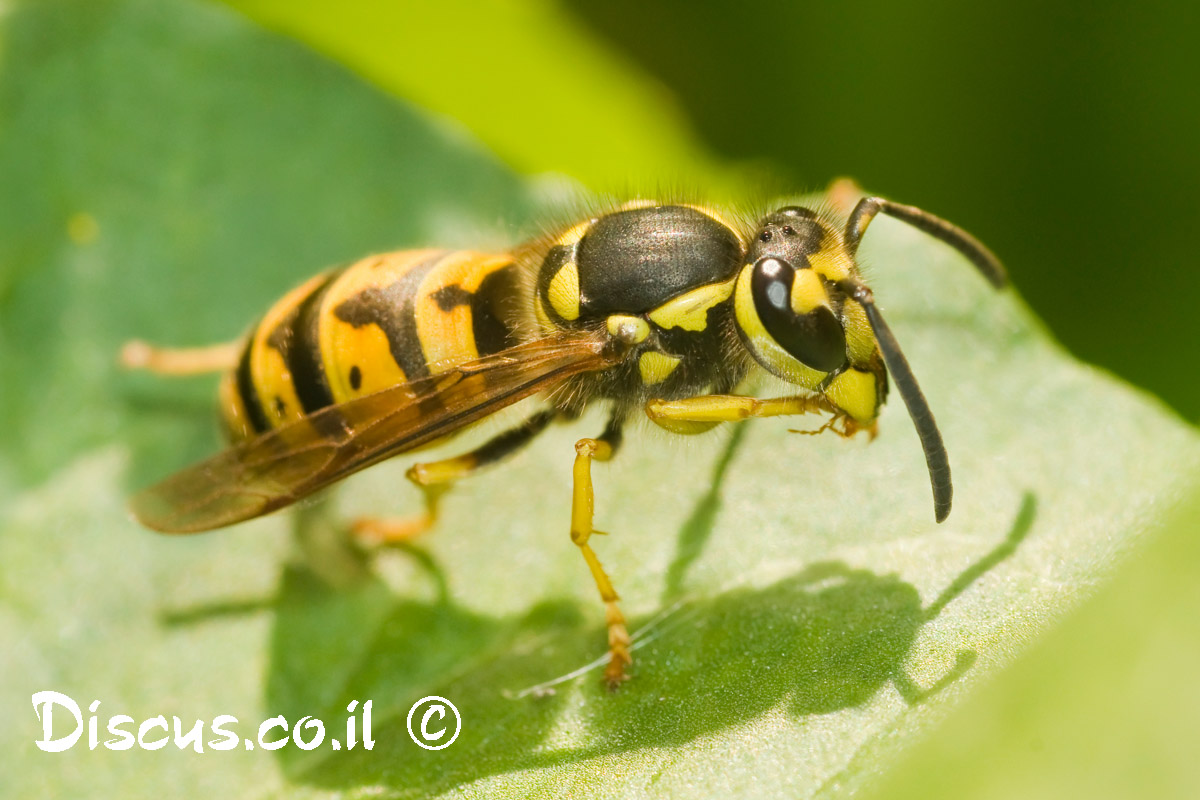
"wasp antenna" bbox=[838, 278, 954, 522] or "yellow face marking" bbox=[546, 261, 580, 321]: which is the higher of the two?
"yellow face marking" bbox=[546, 261, 580, 321]

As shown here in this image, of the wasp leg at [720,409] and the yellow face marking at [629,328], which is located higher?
the yellow face marking at [629,328]

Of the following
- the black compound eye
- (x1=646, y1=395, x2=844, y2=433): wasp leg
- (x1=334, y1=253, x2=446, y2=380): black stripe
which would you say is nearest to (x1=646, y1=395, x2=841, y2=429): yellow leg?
(x1=646, y1=395, x2=844, y2=433): wasp leg

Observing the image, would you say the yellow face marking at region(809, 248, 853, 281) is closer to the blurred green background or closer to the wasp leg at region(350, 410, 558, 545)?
the wasp leg at region(350, 410, 558, 545)

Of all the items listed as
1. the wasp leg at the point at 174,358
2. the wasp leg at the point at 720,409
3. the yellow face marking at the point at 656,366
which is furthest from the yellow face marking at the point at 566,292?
the wasp leg at the point at 174,358

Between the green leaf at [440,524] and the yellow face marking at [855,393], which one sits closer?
the green leaf at [440,524]

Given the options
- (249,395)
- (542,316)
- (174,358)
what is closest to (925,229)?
(542,316)

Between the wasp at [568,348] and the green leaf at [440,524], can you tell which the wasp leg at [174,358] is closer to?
the green leaf at [440,524]
